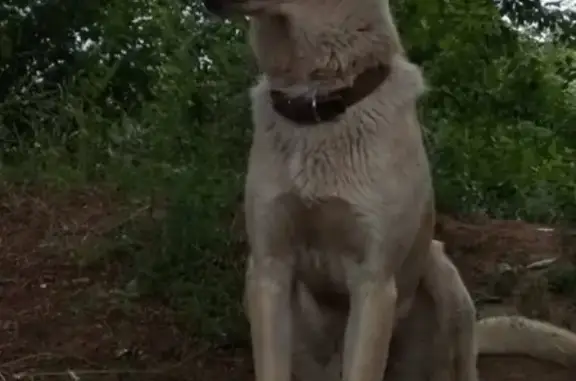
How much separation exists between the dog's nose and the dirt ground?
4.99ft

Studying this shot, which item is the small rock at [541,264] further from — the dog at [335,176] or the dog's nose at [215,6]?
the dog's nose at [215,6]

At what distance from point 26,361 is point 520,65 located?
2620 millimetres

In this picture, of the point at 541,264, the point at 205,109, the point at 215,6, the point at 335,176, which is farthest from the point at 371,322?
the point at 205,109

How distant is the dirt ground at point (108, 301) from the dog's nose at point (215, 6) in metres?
1.52

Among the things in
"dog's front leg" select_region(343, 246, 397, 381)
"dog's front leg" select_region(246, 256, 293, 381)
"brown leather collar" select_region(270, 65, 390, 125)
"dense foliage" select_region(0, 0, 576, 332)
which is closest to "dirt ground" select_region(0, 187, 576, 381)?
"dense foliage" select_region(0, 0, 576, 332)

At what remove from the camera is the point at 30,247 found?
5047mm

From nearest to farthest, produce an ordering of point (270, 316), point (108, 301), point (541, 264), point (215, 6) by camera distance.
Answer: point (215, 6)
point (270, 316)
point (108, 301)
point (541, 264)

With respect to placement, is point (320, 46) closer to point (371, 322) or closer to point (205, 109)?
point (371, 322)

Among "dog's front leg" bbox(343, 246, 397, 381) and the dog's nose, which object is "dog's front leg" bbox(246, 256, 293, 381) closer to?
"dog's front leg" bbox(343, 246, 397, 381)

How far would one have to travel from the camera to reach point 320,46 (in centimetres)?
316

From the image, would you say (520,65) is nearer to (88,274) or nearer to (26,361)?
(88,274)

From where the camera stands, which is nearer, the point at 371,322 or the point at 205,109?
the point at 371,322

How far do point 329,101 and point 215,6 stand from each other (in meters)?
0.41

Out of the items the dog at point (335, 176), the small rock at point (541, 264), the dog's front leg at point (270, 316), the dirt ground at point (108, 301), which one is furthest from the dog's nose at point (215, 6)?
the small rock at point (541, 264)
